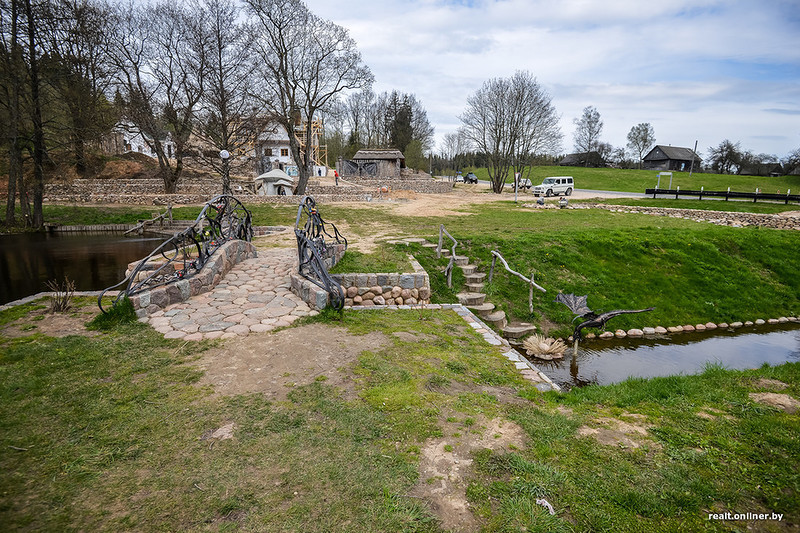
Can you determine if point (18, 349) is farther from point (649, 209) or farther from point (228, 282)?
point (649, 209)

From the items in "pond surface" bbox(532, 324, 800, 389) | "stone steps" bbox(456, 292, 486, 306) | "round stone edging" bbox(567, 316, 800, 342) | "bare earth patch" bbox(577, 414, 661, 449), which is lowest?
"pond surface" bbox(532, 324, 800, 389)

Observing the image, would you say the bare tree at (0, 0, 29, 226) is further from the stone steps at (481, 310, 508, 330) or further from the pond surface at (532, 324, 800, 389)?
the pond surface at (532, 324, 800, 389)

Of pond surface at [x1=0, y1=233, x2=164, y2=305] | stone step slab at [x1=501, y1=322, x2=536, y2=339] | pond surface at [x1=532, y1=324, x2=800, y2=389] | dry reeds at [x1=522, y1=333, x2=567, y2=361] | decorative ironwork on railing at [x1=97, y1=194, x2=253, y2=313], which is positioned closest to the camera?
decorative ironwork on railing at [x1=97, y1=194, x2=253, y2=313]

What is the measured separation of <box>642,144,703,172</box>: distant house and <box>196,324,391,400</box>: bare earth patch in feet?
218

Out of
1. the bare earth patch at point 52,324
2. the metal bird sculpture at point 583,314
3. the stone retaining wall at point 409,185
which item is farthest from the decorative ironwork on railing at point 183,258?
the stone retaining wall at point 409,185

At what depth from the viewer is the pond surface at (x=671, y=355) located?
696 cm

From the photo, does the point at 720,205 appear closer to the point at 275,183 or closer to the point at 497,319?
the point at 497,319

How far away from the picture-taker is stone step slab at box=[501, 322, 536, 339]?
8.05m

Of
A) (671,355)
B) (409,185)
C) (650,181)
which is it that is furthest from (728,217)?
(650,181)

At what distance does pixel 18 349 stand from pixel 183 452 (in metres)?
3.34

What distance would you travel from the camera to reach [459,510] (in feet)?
8.43

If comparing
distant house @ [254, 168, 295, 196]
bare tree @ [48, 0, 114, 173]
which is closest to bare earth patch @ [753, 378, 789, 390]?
bare tree @ [48, 0, 114, 173]

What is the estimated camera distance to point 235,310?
20.0ft

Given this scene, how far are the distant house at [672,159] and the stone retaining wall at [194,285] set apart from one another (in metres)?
65.9
